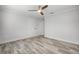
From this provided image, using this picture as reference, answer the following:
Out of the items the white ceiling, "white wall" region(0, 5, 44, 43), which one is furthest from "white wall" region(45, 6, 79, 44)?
"white wall" region(0, 5, 44, 43)

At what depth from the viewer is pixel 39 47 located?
245 cm

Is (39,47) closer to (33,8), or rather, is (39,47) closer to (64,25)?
(64,25)

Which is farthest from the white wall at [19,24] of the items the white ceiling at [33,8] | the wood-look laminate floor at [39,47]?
Answer: the wood-look laminate floor at [39,47]

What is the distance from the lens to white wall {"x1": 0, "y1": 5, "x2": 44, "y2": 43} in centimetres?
237

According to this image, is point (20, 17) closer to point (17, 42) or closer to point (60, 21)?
point (17, 42)

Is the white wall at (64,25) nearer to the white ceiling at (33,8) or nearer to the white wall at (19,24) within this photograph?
the white ceiling at (33,8)

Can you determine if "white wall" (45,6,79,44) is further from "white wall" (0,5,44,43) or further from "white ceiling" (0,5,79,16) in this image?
"white wall" (0,5,44,43)

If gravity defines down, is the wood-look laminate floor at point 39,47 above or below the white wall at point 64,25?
below

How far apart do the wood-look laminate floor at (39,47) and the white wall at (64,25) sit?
0.15 metres

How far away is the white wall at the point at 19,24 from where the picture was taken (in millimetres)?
2367

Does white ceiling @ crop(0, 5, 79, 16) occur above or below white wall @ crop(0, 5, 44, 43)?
above

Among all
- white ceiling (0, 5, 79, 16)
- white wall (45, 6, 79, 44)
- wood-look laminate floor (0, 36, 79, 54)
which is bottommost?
wood-look laminate floor (0, 36, 79, 54)

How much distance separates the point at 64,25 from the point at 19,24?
115 centimetres

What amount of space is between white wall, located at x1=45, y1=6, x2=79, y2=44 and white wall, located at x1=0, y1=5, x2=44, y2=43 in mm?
215
